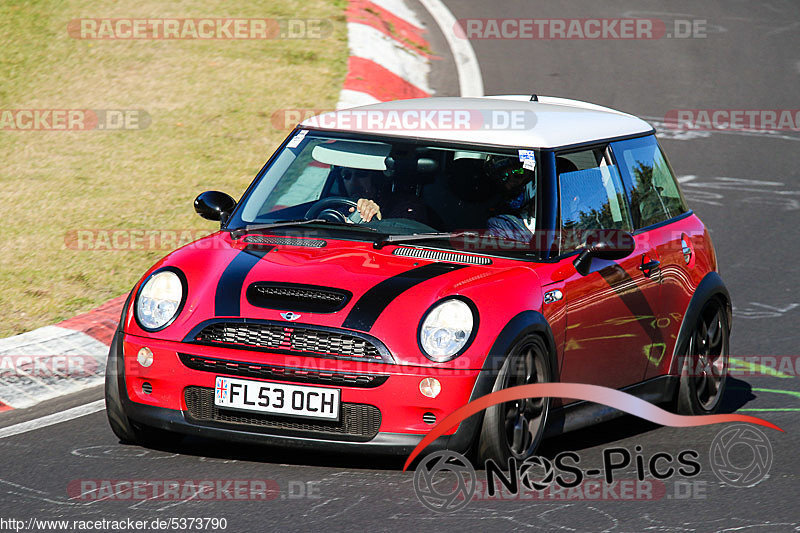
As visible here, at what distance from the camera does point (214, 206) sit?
686 centimetres

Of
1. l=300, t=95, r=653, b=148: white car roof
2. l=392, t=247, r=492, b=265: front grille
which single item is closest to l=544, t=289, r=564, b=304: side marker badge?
l=392, t=247, r=492, b=265: front grille

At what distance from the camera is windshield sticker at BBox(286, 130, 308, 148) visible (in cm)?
692

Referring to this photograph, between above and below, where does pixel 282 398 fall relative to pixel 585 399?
above

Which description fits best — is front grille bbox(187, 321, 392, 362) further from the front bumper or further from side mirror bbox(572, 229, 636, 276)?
side mirror bbox(572, 229, 636, 276)

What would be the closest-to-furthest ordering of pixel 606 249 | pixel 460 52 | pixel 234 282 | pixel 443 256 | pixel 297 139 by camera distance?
pixel 234 282 → pixel 443 256 → pixel 606 249 → pixel 297 139 → pixel 460 52

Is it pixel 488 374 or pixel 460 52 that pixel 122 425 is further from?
pixel 460 52

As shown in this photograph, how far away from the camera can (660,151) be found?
25.0 feet

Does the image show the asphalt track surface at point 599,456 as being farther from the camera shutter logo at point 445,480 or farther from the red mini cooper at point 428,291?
the red mini cooper at point 428,291

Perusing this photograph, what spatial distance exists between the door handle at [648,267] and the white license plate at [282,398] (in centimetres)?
207

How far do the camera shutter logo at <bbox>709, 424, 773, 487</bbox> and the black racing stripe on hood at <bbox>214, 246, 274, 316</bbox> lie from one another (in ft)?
7.65

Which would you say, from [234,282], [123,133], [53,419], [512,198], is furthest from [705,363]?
[123,133]

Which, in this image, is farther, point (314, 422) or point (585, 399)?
point (585, 399)

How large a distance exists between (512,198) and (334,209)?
0.92 meters

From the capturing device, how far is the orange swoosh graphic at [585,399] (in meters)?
5.49
